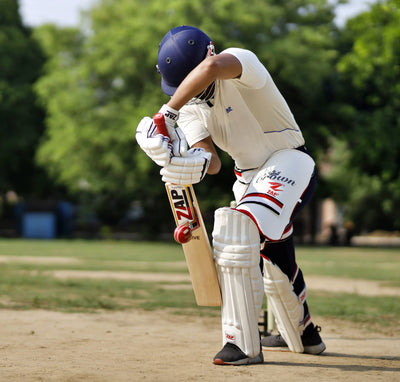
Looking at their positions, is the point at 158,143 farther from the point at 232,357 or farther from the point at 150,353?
the point at 150,353

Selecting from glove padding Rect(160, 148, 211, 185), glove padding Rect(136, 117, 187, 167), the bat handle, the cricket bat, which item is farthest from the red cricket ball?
the bat handle

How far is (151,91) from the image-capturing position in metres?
27.7

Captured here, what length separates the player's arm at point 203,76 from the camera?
13.6 ft

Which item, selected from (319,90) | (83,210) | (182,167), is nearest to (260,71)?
(182,167)

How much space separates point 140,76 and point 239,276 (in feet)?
80.7

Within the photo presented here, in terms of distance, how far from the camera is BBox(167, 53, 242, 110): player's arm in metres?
4.14

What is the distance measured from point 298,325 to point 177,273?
338 inches

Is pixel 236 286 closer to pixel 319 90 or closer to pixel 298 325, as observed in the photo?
pixel 298 325

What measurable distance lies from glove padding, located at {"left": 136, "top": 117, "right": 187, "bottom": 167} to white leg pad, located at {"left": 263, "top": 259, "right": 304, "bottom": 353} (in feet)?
4.03

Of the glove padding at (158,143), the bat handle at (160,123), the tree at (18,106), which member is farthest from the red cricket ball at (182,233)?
the tree at (18,106)

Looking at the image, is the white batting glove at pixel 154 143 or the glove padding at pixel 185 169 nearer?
the white batting glove at pixel 154 143

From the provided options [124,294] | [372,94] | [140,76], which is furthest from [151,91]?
[124,294]

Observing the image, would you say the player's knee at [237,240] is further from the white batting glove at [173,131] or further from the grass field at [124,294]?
the grass field at [124,294]

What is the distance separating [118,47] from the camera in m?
28.0
